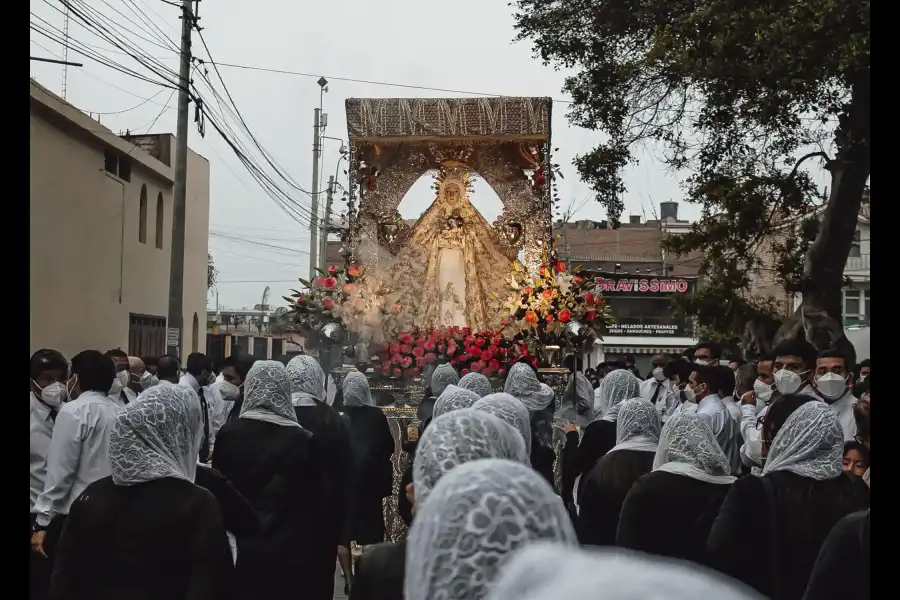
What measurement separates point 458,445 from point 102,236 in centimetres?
1643

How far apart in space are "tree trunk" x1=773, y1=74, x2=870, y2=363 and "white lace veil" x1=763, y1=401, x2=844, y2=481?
24.1 feet

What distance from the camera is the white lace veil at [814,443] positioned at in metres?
3.84

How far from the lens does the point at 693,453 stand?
14.0ft

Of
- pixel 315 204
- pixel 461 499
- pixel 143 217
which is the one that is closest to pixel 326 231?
pixel 315 204

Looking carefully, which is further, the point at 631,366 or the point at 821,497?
the point at 631,366

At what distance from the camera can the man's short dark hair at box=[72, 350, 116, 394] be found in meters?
5.66

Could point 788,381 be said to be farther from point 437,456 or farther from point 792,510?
point 437,456

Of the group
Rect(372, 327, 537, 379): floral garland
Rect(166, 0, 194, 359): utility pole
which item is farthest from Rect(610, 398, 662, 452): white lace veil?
Rect(166, 0, 194, 359): utility pole

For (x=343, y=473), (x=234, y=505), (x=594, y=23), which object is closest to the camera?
(x=234, y=505)

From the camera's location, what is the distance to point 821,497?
12.6 feet

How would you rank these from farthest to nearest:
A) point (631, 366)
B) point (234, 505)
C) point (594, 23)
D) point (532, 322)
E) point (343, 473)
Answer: point (631, 366) → point (594, 23) → point (532, 322) → point (343, 473) → point (234, 505)
